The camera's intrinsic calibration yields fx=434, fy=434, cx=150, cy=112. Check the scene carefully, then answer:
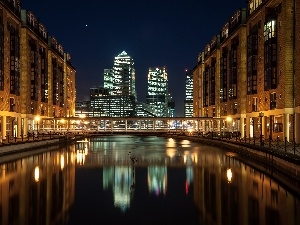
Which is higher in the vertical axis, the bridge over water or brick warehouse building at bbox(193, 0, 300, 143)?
brick warehouse building at bbox(193, 0, 300, 143)

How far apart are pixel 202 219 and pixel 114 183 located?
11.0 metres

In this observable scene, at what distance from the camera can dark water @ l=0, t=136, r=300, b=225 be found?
1791cm

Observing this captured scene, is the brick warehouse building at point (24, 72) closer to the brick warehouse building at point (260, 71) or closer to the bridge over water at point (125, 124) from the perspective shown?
the bridge over water at point (125, 124)

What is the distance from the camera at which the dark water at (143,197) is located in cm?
1791

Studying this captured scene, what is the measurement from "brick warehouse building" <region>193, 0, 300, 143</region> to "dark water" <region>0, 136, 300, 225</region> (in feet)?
78.4

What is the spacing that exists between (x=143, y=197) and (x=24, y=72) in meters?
62.1

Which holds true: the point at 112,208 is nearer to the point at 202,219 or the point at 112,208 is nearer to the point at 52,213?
the point at 52,213

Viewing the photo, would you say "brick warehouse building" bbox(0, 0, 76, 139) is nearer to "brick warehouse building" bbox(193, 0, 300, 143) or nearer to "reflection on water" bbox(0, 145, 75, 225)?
"reflection on water" bbox(0, 145, 75, 225)

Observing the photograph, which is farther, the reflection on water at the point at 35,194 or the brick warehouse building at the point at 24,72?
the brick warehouse building at the point at 24,72

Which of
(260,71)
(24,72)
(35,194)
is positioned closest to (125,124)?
(24,72)

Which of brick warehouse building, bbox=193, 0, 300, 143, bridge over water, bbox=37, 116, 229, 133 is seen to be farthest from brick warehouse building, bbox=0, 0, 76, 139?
brick warehouse building, bbox=193, 0, 300, 143

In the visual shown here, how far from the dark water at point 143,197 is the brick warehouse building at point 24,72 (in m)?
36.4

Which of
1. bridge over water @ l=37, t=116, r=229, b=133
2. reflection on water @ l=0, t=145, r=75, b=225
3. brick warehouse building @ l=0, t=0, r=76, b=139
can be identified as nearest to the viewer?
reflection on water @ l=0, t=145, r=75, b=225

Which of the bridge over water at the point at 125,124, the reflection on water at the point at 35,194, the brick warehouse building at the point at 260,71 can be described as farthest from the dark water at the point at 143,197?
the bridge over water at the point at 125,124
